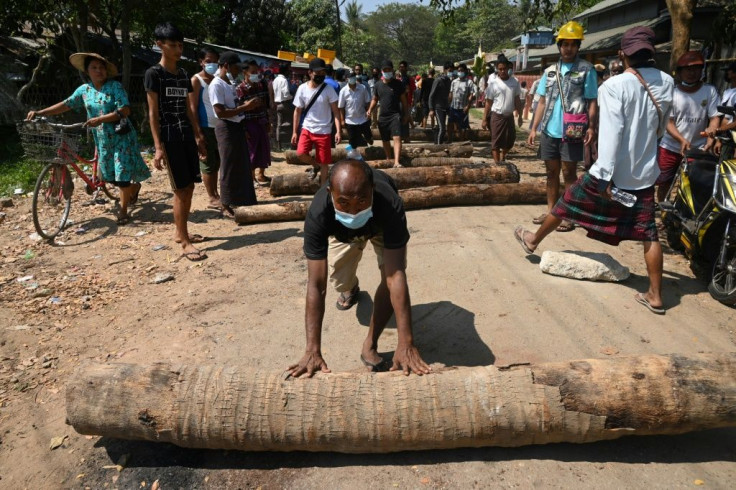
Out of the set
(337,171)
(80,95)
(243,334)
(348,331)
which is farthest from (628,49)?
(80,95)

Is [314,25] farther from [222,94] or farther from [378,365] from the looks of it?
[378,365]

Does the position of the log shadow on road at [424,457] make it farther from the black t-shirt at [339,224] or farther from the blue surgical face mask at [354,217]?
the blue surgical face mask at [354,217]

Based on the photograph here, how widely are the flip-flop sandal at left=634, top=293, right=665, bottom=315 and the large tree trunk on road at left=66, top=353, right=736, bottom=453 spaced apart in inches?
53.6

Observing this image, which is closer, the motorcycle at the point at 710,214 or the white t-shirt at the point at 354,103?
the motorcycle at the point at 710,214

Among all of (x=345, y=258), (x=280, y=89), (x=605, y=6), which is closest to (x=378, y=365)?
(x=345, y=258)

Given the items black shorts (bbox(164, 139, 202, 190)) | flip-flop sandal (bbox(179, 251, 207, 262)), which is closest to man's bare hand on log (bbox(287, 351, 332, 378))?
flip-flop sandal (bbox(179, 251, 207, 262))

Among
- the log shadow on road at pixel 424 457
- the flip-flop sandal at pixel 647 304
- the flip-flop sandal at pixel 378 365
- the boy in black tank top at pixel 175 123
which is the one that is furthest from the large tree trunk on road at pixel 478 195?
the log shadow on road at pixel 424 457

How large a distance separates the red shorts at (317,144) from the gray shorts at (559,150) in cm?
275

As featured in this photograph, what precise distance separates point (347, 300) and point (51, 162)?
155 inches

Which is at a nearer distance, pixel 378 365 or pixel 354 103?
pixel 378 365

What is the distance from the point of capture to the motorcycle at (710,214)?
12.7 ft

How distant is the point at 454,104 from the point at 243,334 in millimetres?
9496

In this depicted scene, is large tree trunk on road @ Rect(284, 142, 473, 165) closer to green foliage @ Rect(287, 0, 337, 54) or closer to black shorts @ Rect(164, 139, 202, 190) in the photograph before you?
black shorts @ Rect(164, 139, 202, 190)

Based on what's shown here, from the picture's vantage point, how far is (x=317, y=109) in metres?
6.67
